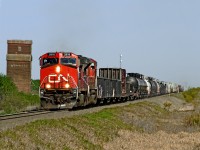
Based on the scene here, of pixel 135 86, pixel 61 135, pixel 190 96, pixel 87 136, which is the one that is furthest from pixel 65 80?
pixel 190 96

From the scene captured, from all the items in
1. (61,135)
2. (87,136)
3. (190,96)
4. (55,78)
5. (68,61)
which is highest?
(68,61)

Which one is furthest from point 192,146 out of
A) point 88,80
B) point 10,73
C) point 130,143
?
point 10,73

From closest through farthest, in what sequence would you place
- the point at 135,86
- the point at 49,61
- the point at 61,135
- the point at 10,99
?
the point at 61,135 < the point at 49,61 < the point at 10,99 < the point at 135,86

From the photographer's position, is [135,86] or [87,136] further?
[135,86]

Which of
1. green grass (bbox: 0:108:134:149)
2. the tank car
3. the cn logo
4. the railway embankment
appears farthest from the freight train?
the tank car

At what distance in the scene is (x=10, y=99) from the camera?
36219mm

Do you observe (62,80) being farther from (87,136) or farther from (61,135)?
(61,135)

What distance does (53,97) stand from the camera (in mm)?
28625

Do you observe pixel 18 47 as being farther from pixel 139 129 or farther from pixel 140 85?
pixel 139 129

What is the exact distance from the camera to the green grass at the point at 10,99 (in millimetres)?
34938

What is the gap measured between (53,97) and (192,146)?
13.1 m

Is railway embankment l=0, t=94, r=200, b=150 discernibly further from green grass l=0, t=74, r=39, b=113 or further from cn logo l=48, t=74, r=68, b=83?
green grass l=0, t=74, r=39, b=113

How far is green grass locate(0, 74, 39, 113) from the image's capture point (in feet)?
115

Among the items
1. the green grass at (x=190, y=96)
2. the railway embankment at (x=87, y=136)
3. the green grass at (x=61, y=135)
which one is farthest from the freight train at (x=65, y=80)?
the green grass at (x=190, y=96)
